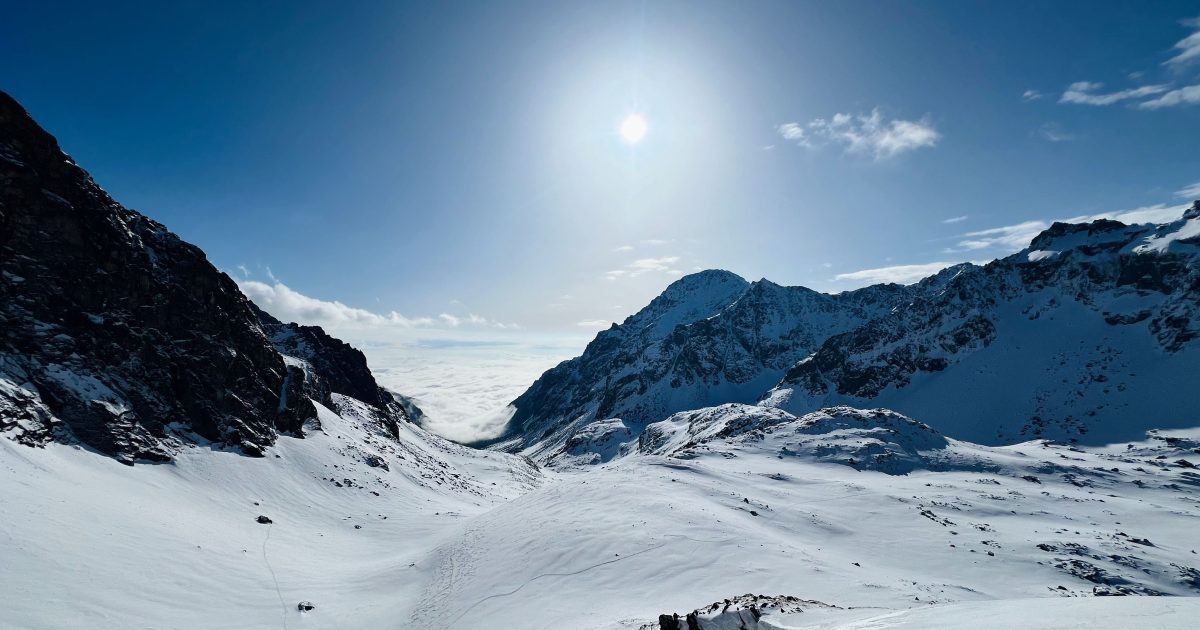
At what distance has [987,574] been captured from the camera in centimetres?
2884

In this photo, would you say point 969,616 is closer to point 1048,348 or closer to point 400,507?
point 400,507

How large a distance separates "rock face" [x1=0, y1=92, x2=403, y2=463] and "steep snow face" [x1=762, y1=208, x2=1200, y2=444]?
5725 inches

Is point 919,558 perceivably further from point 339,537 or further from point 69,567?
point 69,567

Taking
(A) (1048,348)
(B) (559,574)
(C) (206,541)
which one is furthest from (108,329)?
(A) (1048,348)

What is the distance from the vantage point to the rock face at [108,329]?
3469cm

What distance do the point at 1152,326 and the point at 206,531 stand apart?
180354 mm

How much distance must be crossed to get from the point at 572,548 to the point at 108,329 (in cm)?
4693

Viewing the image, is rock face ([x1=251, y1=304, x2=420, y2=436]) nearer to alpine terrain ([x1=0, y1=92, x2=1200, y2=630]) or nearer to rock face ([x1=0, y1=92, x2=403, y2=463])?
alpine terrain ([x1=0, y1=92, x2=1200, y2=630])

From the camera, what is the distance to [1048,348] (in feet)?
404

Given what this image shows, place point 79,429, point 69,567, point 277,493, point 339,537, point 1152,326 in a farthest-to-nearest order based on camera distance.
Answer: point 1152,326 → point 277,493 → point 339,537 → point 79,429 → point 69,567

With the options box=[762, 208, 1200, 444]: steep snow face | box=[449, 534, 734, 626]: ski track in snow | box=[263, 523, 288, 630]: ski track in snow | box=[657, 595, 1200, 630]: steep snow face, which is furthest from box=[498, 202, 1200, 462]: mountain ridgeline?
box=[263, 523, 288, 630]: ski track in snow

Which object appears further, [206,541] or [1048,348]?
[1048,348]

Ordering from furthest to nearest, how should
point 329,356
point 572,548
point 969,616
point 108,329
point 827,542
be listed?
point 329,356
point 108,329
point 827,542
point 572,548
point 969,616

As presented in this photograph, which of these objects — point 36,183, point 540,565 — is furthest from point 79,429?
point 540,565
